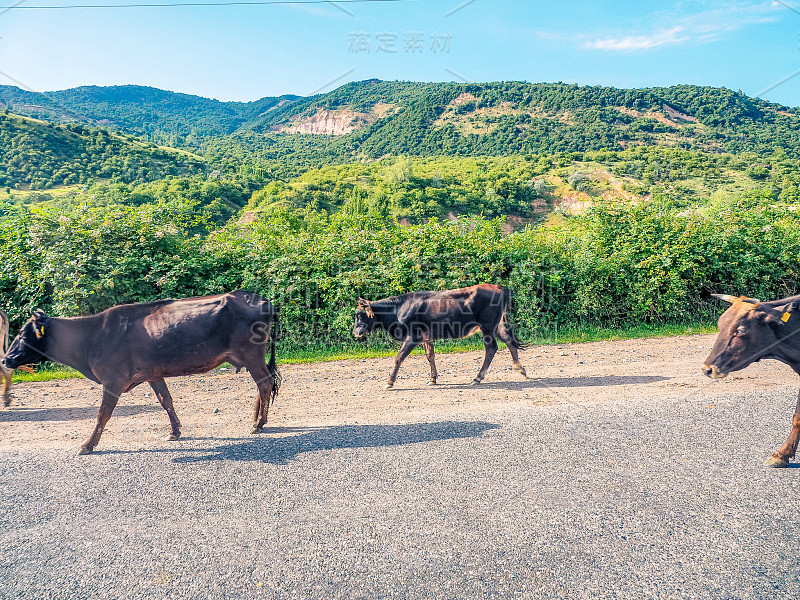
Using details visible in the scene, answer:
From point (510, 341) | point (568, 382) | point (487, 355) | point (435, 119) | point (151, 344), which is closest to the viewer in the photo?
point (151, 344)

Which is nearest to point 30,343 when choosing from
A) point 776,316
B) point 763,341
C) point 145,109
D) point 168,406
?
A: point 168,406

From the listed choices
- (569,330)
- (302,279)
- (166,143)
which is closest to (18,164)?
(166,143)

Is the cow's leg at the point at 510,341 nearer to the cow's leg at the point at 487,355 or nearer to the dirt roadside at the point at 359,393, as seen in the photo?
the cow's leg at the point at 487,355

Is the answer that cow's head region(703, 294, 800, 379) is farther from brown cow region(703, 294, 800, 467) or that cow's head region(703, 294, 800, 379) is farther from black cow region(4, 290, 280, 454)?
black cow region(4, 290, 280, 454)

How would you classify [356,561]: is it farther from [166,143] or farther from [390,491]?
[166,143]

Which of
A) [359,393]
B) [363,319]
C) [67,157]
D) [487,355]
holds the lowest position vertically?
[359,393]

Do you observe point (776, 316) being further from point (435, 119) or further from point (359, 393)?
point (435, 119)

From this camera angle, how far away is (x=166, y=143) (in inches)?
2884

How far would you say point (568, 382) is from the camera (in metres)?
9.45

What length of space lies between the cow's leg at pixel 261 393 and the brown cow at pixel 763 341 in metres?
5.51

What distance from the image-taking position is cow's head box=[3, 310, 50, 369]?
6551 mm

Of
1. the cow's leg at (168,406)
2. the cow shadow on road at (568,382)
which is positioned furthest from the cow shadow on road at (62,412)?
the cow shadow on road at (568,382)

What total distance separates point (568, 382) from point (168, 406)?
6779 mm

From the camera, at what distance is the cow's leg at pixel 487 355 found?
966 centimetres
